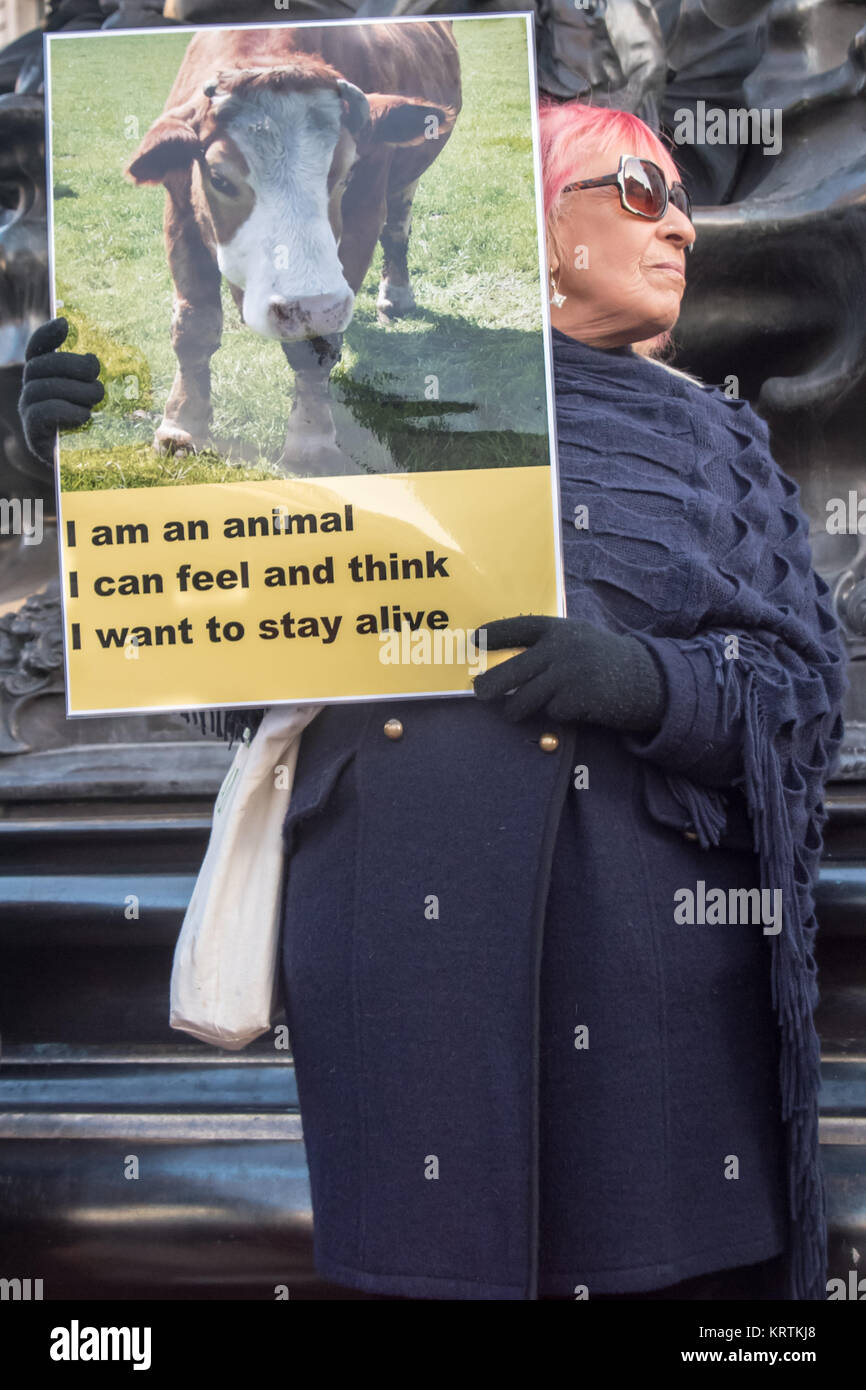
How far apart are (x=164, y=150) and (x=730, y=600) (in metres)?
0.79

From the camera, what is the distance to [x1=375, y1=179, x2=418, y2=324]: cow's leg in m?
1.56

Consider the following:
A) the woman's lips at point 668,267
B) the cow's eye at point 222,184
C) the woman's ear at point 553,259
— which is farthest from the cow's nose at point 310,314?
the woman's lips at point 668,267

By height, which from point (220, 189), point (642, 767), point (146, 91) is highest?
point (146, 91)

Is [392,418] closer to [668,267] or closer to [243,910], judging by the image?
[668,267]

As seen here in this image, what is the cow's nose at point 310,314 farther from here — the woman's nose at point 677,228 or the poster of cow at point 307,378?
Result: the woman's nose at point 677,228

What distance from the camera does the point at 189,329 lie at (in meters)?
1.56

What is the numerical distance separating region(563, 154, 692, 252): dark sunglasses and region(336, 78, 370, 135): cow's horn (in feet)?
0.82

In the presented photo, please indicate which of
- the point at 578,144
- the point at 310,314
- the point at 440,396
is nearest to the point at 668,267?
the point at 578,144

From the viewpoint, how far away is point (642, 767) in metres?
1.57

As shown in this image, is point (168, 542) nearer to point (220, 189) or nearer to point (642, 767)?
point (220, 189)

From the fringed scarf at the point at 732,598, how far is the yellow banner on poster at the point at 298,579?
0.34ft

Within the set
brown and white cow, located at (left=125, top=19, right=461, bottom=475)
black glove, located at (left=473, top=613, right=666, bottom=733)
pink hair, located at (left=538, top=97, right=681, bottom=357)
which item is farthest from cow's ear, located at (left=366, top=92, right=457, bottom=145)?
black glove, located at (left=473, top=613, right=666, bottom=733)
